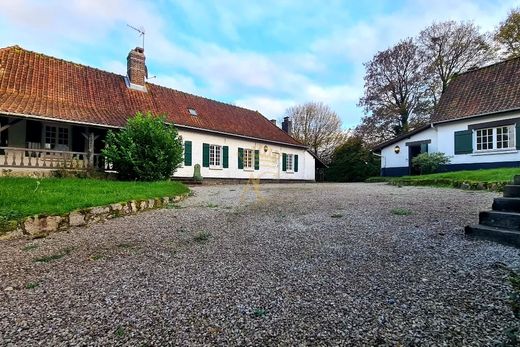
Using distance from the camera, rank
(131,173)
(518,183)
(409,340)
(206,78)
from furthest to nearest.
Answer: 1. (206,78)
2. (131,173)
3. (518,183)
4. (409,340)

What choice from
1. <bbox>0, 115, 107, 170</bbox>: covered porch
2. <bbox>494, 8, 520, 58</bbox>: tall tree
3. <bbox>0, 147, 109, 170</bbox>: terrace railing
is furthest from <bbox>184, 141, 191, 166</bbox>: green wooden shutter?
<bbox>494, 8, 520, 58</bbox>: tall tree

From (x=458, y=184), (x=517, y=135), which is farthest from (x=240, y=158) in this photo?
(x=517, y=135)

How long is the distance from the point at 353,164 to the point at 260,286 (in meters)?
23.7

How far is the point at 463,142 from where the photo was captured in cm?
1530

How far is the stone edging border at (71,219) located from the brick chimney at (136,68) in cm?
1168

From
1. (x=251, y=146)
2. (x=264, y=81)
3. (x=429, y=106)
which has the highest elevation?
(x=264, y=81)

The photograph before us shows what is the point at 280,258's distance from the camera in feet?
11.7

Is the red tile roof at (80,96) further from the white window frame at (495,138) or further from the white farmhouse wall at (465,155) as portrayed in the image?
the white window frame at (495,138)

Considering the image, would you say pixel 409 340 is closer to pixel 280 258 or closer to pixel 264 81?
pixel 280 258

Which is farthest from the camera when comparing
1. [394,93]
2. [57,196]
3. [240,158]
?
[394,93]

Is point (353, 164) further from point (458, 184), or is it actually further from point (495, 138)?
point (458, 184)

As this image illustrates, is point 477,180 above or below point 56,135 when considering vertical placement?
below

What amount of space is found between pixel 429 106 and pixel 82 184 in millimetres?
24862

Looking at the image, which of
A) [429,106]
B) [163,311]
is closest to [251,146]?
[429,106]
